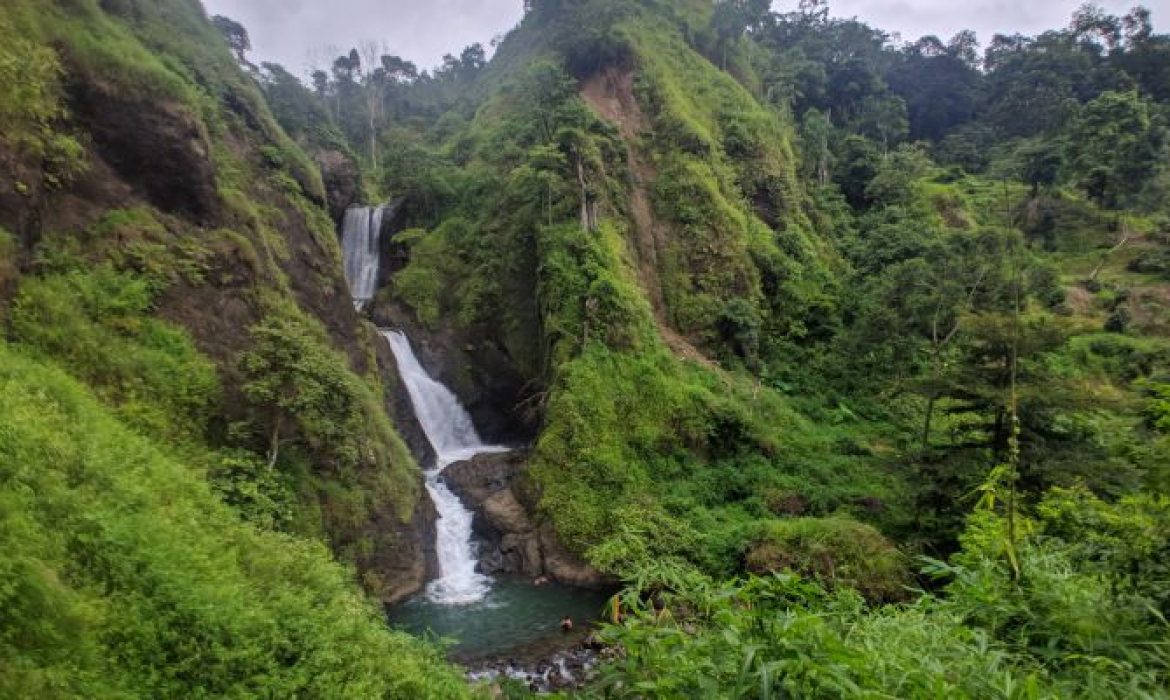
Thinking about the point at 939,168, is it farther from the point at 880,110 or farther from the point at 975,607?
the point at 975,607

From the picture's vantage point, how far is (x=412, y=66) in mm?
69938

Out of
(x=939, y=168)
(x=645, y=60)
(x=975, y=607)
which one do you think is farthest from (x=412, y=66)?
(x=975, y=607)

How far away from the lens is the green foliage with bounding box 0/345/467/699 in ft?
19.0

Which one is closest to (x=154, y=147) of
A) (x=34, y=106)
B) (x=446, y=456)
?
(x=34, y=106)

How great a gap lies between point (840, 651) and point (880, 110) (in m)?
60.2

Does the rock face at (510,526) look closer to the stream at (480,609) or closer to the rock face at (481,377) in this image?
the stream at (480,609)

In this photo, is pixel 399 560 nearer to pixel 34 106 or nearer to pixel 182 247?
pixel 182 247

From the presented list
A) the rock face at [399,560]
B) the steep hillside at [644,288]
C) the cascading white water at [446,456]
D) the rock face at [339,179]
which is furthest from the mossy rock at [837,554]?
the rock face at [339,179]

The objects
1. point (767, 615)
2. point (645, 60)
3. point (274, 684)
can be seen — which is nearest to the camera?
point (767, 615)

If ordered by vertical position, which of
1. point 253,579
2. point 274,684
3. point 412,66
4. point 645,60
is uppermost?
point 412,66

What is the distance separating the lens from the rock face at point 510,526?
747 inches

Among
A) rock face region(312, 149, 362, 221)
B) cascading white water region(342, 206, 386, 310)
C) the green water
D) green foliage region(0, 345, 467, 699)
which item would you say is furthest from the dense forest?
cascading white water region(342, 206, 386, 310)

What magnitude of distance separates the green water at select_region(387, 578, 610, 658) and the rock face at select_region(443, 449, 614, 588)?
2.10 ft

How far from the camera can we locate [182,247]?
15594mm
